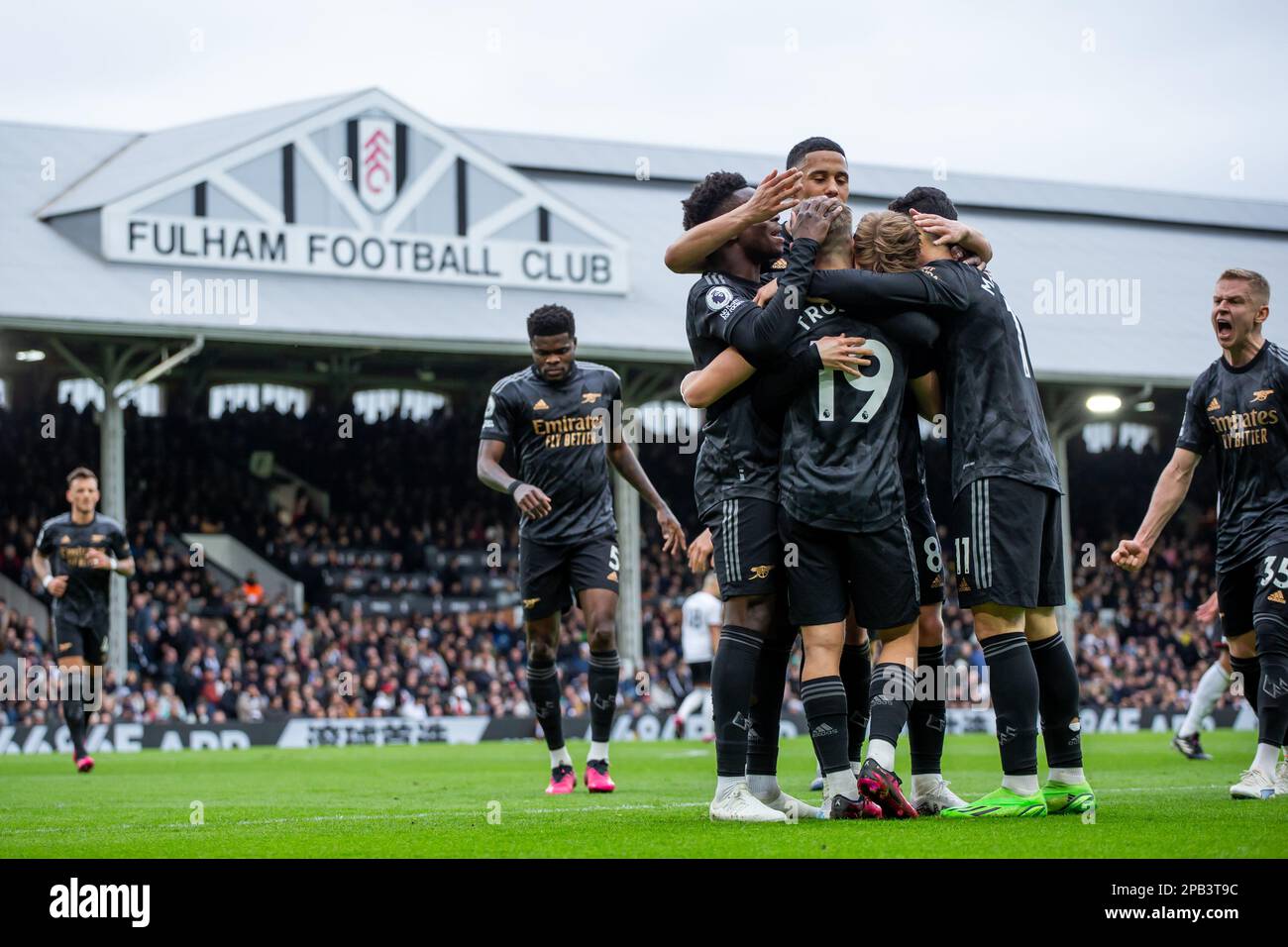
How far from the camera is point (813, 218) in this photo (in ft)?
20.4

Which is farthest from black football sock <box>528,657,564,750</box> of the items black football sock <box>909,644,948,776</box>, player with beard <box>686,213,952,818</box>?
player with beard <box>686,213,952,818</box>

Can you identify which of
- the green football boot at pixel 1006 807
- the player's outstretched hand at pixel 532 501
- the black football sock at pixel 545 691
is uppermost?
the player's outstretched hand at pixel 532 501

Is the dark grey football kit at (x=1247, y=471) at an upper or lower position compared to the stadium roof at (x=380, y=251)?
lower

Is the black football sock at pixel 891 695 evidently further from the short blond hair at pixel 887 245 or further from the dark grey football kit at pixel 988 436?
the short blond hair at pixel 887 245

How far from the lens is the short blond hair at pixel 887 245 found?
6367mm

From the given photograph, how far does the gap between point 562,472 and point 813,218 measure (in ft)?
13.2

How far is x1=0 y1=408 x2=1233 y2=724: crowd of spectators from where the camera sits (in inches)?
980

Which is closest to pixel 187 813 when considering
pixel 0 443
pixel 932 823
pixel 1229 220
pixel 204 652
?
pixel 932 823

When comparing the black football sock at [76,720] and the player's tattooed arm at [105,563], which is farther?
the black football sock at [76,720]

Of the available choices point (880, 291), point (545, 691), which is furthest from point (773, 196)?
point (545, 691)

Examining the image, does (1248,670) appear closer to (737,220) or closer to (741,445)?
(741,445)

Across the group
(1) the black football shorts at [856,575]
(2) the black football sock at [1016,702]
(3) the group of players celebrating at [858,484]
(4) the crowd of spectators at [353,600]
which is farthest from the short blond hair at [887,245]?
(4) the crowd of spectators at [353,600]

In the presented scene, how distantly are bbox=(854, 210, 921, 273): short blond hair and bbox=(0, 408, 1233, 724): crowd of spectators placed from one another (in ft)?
57.9

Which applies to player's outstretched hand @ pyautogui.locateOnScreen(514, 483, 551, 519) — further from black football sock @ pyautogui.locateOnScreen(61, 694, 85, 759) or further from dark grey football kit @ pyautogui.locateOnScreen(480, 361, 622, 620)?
black football sock @ pyautogui.locateOnScreen(61, 694, 85, 759)
